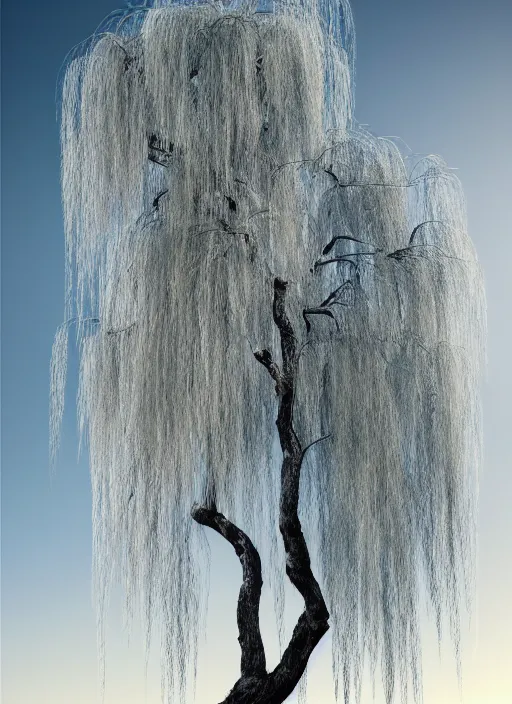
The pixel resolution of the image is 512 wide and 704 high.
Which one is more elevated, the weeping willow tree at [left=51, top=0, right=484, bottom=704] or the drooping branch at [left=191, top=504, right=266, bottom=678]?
the weeping willow tree at [left=51, top=0, right=484, bottom=704]

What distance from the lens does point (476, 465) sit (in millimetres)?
5477

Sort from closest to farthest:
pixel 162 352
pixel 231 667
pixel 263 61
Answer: pixel 162 352
pixel 263 61
pixel 231 667

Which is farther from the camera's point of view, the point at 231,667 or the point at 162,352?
the point at 231,667

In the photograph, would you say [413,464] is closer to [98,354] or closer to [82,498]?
[98,354]

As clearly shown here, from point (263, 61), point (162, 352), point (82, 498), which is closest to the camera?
point (162, 352)

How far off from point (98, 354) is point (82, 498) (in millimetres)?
2946

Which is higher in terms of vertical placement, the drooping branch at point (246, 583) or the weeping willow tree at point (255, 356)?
the weeping willow tree at point (255, 356)

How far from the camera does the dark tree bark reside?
5.04m

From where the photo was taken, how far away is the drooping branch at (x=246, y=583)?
16.6 ft

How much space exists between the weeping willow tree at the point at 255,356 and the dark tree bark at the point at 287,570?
0.01 meters

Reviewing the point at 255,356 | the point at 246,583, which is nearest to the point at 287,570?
the point at 246,583

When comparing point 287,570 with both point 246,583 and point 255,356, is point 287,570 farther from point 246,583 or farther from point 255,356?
point 255,356

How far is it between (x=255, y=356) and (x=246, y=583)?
1.10 meters

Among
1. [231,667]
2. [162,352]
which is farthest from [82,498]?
[162,352]
